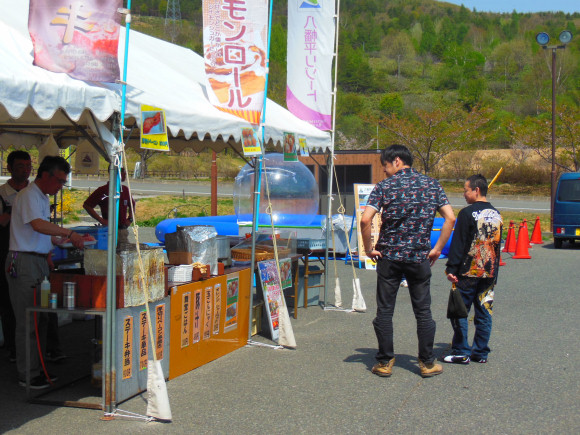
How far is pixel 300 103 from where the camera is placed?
29.8 feet

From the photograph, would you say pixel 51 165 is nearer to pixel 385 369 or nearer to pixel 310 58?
pixel 385 369

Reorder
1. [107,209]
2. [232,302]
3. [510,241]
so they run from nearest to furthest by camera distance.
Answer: [232,302], [107,209], [510,241]

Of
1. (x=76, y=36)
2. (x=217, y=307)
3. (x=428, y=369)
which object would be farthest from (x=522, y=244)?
(x=76, y=36)

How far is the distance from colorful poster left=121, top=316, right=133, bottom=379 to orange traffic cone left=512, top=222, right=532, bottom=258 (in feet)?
41.0

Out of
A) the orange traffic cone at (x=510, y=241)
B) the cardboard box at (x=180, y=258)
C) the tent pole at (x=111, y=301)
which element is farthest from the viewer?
the orange traffic cone at (x=510, y=241)

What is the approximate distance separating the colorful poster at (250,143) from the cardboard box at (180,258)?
3.86ft

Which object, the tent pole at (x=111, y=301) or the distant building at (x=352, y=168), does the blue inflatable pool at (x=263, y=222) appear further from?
the tent pole at (x=111, y=301)

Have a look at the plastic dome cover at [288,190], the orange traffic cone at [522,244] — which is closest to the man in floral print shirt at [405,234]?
the plastic dome cover at [288,190]

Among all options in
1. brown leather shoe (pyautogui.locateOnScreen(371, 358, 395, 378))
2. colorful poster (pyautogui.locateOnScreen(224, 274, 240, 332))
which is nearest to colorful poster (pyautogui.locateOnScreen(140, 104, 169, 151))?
colorful poster (pyautogui.locateOnScreen(224, 274, 240, 332))

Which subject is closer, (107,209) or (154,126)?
(154,126)

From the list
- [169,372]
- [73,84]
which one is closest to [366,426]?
[169,372]

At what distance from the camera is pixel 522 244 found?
1564cm

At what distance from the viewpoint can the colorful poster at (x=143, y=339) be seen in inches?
201

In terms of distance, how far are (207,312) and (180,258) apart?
563mm
